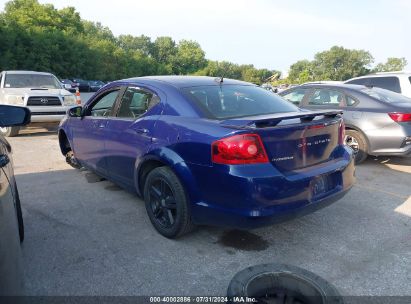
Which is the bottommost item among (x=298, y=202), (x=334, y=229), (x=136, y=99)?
(x=334, y=229)

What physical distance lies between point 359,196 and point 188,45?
119024mm

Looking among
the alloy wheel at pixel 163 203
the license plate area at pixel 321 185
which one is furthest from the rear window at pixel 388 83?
the alloy wheel at pixel 163 203

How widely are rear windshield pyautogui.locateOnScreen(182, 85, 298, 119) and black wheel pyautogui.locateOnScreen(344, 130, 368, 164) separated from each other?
297cm

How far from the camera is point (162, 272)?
2.98m

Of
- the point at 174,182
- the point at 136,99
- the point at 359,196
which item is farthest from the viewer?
the point at 359,196

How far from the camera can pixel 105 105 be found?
15.4 feet

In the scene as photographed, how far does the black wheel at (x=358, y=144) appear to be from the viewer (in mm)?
6426

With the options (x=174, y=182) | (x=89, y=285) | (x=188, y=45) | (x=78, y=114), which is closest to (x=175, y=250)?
(x=174, y=182)

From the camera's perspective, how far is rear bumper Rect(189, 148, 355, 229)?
112 inches

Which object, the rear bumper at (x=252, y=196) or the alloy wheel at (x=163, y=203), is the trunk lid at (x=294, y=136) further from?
the alloy wheel at (x=163, y=203)

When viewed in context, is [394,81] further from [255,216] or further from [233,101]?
[255,216]

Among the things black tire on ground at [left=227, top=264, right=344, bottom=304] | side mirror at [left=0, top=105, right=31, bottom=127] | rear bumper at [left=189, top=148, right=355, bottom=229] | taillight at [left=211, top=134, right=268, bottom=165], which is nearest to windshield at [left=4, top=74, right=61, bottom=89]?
side mirror at [left=0, top=105, right=31, bottom=127]

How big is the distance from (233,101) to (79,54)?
5172 centimetres

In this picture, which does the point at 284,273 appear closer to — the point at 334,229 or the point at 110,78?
the point at 334,229
